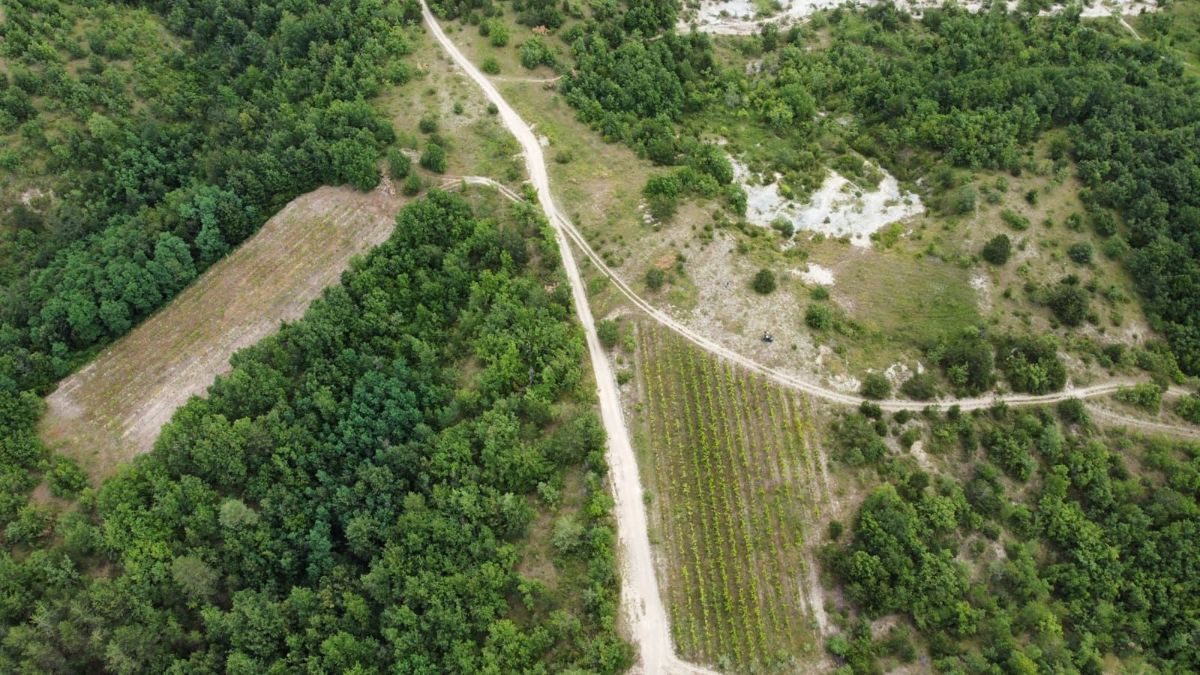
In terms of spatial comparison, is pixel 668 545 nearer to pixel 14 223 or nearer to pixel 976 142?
pixel 976 142

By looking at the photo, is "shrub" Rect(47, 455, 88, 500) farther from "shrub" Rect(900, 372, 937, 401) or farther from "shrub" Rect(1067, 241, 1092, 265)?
"shrub" Rect(1067, 241, 1092, 265)

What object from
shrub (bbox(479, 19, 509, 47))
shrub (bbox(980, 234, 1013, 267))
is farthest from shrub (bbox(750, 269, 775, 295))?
shrub (bbox(479, 19, 509, 47))

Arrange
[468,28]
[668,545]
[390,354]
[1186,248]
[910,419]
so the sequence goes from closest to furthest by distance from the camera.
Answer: [668,545] → [910,419] → [390,354] → [1186,248] → [468,28]

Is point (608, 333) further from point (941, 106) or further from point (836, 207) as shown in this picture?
point (941, 106)

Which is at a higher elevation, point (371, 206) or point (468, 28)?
point (468, 28)

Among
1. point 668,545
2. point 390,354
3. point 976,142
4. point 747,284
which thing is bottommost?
point 668,545

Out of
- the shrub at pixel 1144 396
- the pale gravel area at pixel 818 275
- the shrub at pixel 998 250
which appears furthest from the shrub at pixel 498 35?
the shrub at pixel 1144 396

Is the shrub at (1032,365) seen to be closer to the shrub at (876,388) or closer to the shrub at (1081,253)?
the shrub at (876,388)

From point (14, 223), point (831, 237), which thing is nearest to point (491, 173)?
point (831, 237)

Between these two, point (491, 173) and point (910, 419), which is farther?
point (491, 173)
